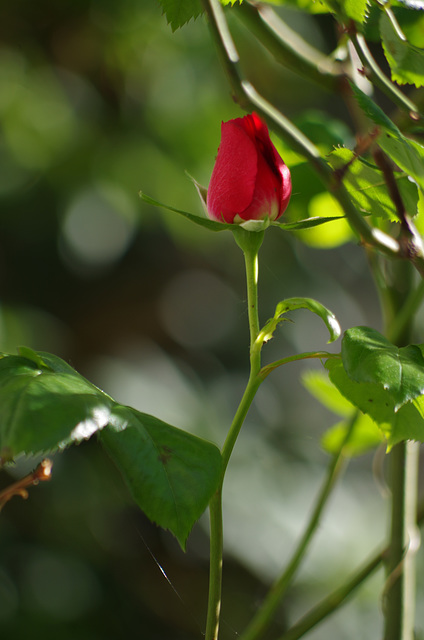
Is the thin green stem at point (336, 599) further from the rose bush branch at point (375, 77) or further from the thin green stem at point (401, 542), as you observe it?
the rose bush branch at point (375, 77)

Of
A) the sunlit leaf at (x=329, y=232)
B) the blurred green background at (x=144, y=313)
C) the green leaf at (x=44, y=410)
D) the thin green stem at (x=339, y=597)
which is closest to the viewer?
the green leaf at (x=44, y=410)

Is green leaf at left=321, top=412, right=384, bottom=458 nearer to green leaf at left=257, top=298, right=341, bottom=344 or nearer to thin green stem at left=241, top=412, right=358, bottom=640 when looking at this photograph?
thin green stem at left=241, top=412, right=358, bottom=640

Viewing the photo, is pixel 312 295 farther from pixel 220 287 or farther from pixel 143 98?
pixel 143 98

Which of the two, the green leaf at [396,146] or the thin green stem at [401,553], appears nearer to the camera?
the green leaf at [396,146]

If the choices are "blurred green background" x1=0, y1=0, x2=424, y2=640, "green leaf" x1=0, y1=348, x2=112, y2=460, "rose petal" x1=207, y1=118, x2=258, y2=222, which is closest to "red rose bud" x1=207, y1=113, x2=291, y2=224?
"rose petal" x1=207, y1=118, x2=258, y2=222

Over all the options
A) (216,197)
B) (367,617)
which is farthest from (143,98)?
(216,197)

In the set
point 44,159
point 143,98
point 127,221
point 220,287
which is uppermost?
point 143,98

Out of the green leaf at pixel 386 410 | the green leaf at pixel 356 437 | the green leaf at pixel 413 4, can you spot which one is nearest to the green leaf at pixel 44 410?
the green leaf at pixel 386 410
